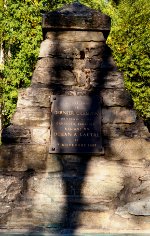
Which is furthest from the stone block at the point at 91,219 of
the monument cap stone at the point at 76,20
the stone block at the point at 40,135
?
the monument cap stone at the point at 76,20

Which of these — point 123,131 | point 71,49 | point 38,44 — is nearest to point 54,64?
point 71,49

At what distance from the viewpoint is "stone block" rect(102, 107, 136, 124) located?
5.49 m

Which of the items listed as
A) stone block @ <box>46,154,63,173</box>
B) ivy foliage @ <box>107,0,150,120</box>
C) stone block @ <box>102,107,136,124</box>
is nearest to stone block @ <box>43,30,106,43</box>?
stone block @ <box>102,107,136,124</box>

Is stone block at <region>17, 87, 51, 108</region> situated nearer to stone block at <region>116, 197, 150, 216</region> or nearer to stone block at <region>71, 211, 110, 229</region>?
stone block at <region>71, 211, 110, 229</region>

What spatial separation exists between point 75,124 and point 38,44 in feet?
32.9

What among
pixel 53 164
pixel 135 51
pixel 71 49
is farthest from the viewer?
pixel 135 51

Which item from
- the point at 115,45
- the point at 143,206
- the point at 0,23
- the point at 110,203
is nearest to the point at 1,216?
the point at 110,203

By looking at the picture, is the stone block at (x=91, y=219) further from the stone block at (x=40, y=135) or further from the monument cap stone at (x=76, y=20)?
the monument cap stone at (x=76, y=20)

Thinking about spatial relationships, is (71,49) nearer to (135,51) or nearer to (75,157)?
(75,157)

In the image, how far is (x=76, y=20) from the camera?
5.88 metres

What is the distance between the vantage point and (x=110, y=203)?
502 cm

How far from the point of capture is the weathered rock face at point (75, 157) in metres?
4.89

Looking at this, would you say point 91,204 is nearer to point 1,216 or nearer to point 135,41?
point 1,216

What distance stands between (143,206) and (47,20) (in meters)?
3.14
